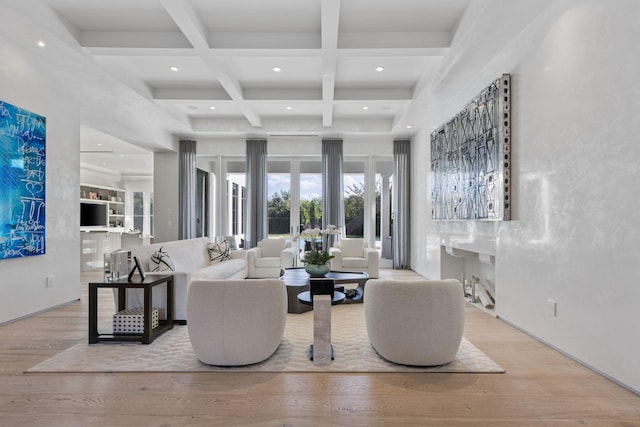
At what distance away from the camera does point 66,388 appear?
7.50ft

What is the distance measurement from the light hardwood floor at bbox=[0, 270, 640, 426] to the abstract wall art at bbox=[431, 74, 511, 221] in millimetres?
1697

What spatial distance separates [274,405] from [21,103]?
4191mm

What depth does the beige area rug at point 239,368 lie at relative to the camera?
254 centimetres

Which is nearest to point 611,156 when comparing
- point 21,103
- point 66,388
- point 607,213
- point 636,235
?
point 607,213

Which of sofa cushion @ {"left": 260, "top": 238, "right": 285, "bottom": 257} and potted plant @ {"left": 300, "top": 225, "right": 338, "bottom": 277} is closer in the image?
potted plant @ {"left": 300, "top": 225, "right": 338, "bottom": 277}

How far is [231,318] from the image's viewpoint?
247cm

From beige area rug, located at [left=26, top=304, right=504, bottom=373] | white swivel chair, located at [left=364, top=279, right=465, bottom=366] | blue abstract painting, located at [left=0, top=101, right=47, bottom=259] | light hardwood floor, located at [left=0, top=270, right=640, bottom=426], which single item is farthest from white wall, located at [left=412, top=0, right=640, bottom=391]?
blue abstract painting, located at [left=0, top=101, right=47, bottom=259]

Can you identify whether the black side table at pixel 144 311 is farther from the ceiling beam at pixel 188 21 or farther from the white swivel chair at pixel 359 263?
the white swivel chair at pixel 359 263

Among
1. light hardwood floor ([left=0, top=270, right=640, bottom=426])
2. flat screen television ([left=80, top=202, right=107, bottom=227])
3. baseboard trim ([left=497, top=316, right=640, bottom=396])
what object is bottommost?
light hardwood floor ([left=0, top=270, right=640, bottom=426])

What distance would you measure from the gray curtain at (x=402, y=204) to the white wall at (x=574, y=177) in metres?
3.62

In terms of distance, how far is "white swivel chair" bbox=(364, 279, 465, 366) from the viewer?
8.07 feet

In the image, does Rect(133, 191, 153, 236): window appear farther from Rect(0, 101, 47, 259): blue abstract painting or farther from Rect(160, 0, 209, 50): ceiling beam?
Rect(160, 0, 209, 50): ceiling beam

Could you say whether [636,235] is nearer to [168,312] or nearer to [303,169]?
[168,312]

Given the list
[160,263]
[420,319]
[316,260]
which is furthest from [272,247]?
[420,319]
